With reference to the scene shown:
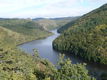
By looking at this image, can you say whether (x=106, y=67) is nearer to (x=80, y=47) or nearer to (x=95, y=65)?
(x=95, y=65)

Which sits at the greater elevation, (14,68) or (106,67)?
(14,68)

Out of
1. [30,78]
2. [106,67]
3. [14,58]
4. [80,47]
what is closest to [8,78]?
[30,78]

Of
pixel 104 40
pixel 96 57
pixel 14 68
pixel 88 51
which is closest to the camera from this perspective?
pixel 14 68

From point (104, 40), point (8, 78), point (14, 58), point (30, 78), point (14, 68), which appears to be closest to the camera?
point (30, 78)

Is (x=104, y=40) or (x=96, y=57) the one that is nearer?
(x=96, y=57)

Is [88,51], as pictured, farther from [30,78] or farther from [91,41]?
[30,78]

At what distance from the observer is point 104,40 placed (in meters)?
188

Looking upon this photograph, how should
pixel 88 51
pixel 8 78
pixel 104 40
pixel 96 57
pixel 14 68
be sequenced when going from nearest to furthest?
pixel 8 78 → pixel 14 68 → pixel 96 57 → pixel 88 51 → pixel 104 40

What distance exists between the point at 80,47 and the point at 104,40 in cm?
2110

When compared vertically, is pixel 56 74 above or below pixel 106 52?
above

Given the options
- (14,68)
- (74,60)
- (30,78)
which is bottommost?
(74,60)

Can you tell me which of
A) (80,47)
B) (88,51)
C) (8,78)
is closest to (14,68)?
(8,78)

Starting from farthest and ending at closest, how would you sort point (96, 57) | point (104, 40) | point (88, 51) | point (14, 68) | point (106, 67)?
point (104, 40) < point (88, 51) < point (96, 57) < point (106, 67) < point (14, 68)

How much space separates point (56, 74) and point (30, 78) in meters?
8.99
